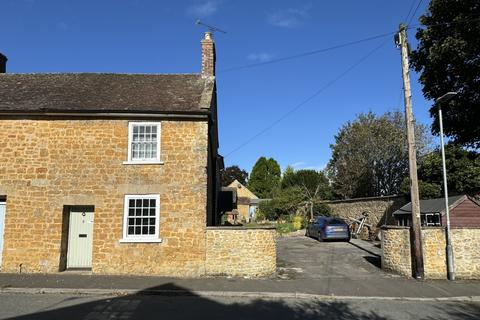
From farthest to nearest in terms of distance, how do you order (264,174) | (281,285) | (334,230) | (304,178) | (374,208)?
1. (264,174)
2. (304,178)
3. (374,208)
4. (334,230)
5. (281,285)

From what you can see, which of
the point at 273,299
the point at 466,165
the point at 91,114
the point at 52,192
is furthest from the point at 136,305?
the point at 466,165

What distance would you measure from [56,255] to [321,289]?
9255mm

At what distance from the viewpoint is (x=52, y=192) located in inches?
595

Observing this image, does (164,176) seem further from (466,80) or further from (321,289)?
(466,80)

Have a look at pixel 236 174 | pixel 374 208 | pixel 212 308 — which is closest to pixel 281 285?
pixel 212 308

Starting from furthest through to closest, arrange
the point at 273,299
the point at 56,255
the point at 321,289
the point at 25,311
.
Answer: the point at 56,255 < the point at 321,289 < the point at 273,299 < the point at 25,311

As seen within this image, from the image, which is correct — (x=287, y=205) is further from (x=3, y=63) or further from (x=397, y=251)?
(x=3, y=63)

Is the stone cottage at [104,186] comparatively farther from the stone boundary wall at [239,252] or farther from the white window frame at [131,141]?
the stone boundary wall at [239,252]

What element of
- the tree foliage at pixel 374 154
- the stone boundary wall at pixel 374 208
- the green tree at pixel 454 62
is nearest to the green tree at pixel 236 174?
the tree foliage at pixel 374 154

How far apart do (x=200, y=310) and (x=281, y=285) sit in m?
4.09

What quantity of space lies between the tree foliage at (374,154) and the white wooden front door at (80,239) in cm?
3550

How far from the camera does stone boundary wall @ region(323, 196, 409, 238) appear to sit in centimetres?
2951

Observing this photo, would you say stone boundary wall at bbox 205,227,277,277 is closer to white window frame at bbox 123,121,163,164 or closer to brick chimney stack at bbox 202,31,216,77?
white window frame at bbox 123,121,163,164

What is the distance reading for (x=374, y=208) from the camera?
32.3m
